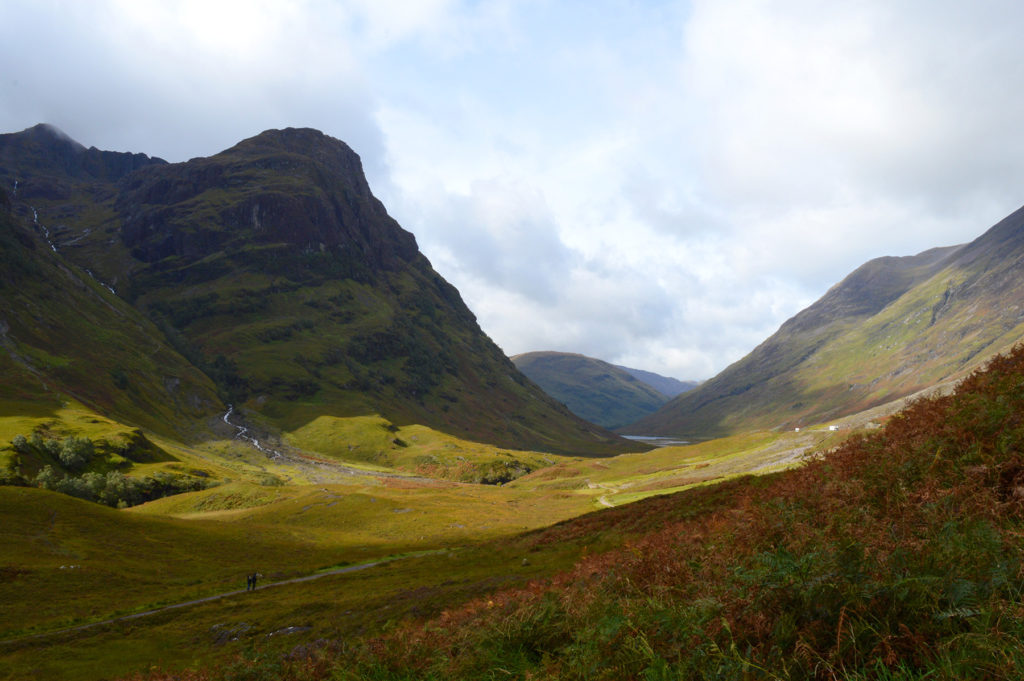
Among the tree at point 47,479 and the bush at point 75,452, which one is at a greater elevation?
the bush at point 75,452

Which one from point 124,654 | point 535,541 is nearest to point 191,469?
point 124,654

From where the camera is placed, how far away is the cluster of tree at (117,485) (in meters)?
92.1

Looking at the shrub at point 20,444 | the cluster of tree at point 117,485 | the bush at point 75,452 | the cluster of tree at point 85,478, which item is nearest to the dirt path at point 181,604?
the cluster of tree at point 117,485

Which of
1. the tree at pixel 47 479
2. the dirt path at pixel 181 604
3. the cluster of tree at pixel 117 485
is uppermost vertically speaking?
the tree at pixel 47 479

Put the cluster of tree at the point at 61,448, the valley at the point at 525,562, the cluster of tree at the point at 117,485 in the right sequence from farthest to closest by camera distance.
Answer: the cluster of tree at the point at 61,448, the cluster of tree at the point at 117,485, the valley at the point at 525,562

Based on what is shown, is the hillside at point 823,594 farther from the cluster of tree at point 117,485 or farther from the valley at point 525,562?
the cluster of tree at point 117,485

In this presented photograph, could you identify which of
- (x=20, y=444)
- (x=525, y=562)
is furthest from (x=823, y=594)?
(x=20, y=444)

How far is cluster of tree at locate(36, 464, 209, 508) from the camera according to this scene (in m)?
92.1

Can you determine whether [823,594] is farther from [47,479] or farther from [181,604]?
[47,479]

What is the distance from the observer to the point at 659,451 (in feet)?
460

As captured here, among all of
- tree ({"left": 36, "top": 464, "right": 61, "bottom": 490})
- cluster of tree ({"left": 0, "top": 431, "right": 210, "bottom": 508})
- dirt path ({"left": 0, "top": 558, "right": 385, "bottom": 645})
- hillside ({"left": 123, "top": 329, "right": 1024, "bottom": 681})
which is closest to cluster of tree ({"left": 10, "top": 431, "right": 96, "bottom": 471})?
cluster of tree ({"left": 0, "top": 431, "right": 210, "bottom": 508})

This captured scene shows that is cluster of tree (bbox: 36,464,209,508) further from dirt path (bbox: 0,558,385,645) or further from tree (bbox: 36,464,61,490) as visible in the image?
dirt path (bbox: 0,558,385,645)

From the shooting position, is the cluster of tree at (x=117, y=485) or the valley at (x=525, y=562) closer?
the valley at (x=525, y=562)

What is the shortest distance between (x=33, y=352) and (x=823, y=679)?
236947mm
